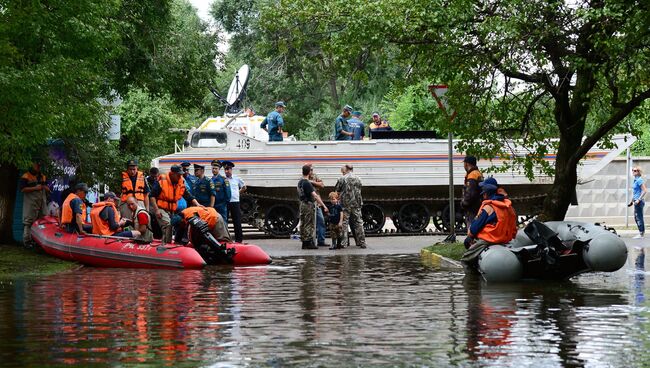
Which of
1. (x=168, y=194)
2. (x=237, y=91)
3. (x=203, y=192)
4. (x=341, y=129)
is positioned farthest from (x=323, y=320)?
(x=237, y=91)

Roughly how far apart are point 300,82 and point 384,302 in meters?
45.4

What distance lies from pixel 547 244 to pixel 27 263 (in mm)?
9399

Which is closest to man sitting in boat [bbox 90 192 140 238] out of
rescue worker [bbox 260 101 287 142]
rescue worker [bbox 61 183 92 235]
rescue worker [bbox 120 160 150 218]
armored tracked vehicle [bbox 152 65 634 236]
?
rescue worker [bbox 61 183 92 235]

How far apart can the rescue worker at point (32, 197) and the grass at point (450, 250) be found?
25.6 ft

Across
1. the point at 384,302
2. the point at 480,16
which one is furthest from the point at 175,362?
the point at 480,16

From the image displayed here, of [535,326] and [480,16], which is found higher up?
[480,16]

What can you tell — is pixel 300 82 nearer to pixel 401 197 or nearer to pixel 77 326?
pixel 401 197

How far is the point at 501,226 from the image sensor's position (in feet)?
58.1

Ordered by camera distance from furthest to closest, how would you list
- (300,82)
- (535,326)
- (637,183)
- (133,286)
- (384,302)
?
1. (300,82)
2. (637,183)
3. (133,286)
4. (384,302)
5. (535,326)

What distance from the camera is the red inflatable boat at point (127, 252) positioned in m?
21.0

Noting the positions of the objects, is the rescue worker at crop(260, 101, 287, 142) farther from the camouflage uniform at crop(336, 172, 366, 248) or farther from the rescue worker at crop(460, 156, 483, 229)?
the rescue worker at crop(460, 156, 483, 229)

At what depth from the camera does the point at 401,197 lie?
33781mm

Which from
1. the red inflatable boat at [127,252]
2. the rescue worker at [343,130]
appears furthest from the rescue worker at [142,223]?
the rescue worker at [343,130]

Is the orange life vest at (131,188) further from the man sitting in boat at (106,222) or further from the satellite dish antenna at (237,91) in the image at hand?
the satellite dish antenna at (237,91)
